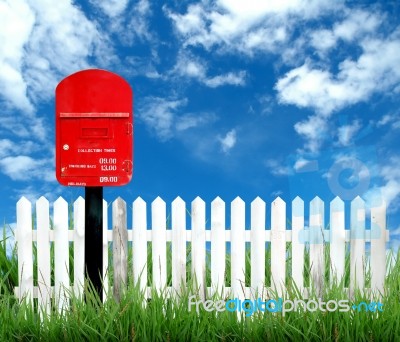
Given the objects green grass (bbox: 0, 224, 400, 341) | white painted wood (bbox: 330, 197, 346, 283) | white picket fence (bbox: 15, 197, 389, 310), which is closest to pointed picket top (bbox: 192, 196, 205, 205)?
white picket fence (bbox: 15, 197, 389, 310)

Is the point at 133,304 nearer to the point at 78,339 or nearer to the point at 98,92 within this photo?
the point at 78,339

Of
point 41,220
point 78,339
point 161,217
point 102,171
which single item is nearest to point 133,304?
point 78,339

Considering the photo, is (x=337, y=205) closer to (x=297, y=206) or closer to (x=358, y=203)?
(x=358, y=203)

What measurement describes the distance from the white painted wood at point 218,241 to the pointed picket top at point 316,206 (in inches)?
36.5

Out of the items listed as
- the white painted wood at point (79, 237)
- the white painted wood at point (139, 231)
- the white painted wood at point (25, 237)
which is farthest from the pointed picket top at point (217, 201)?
the white painted wood at point (25, 237)

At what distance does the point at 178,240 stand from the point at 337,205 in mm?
1700

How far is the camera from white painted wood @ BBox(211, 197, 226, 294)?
6008mm

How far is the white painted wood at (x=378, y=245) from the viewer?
6.04 m

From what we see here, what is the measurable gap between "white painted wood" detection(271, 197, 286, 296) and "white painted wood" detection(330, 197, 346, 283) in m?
0.51

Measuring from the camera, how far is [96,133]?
466 centimetres

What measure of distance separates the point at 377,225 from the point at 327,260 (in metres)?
0.64

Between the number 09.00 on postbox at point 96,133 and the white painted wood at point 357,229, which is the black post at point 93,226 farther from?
the white painted wood at point 357,229

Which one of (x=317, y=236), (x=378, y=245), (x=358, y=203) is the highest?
(x=358, y=203)

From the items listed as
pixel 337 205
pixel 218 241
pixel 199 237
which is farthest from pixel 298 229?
pixel 199 237
